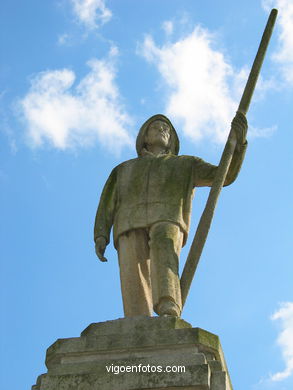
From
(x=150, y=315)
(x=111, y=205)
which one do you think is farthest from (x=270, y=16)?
(x=150, y=315)

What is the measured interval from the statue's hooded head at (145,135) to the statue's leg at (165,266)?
1708 mm

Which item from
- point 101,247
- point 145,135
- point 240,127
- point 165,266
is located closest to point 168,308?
point 165,266

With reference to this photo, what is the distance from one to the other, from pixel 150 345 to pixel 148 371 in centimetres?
37

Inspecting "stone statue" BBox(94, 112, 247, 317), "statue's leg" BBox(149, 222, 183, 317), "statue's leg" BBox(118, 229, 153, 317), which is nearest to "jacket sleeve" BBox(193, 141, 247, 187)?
"stone statue" BBox(94, 112, 247, 317)

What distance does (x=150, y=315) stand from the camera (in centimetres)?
894

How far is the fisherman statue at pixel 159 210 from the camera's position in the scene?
8.89 metres

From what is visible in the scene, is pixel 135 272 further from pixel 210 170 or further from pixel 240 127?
pixel 240 127

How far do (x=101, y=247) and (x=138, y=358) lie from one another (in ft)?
7.51

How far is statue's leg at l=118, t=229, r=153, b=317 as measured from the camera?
8969 millimetres

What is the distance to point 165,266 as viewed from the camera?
28.8 feet

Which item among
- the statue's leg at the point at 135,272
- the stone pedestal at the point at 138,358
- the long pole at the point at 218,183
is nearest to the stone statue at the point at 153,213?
the statue's leg at the point at 135,272

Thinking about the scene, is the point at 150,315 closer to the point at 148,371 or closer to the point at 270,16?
the point at 148,371

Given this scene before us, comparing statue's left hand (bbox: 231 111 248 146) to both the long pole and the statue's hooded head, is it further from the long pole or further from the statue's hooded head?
the statue's hooded head

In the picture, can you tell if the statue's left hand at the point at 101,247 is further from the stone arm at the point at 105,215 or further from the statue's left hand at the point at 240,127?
Answer: the statue's left hand at the point at 240,127
